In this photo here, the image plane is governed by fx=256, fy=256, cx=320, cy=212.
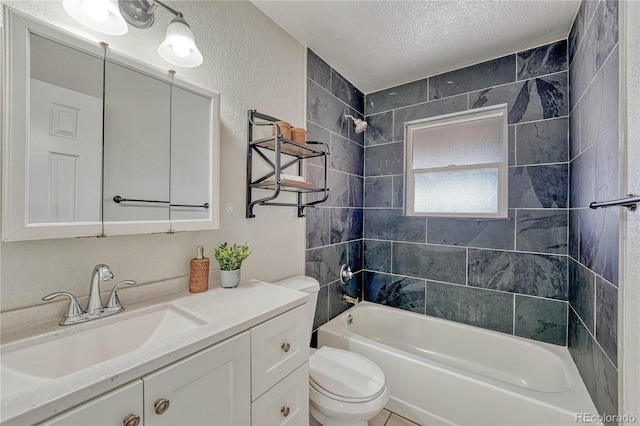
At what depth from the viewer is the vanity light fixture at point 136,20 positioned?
0.86m

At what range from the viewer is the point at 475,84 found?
2.09 metres

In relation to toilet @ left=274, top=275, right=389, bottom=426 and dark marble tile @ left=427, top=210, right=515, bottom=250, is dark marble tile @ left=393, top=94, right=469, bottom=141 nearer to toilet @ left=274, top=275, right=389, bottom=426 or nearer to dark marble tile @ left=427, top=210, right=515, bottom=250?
dark marble tile @ left=427, top=210, right=515, bottom=250

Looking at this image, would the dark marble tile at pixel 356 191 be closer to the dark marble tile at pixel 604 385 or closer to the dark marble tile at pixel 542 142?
the dark marble tile at pixel 542 142

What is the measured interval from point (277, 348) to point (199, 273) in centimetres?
49

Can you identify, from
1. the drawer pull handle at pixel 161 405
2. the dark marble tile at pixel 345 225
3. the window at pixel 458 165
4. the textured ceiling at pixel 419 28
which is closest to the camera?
the drawer pull handle at pixel 161 405

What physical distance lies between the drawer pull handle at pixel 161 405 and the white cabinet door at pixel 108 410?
0.03 m

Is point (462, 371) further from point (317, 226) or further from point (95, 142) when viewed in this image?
point (95, 142)

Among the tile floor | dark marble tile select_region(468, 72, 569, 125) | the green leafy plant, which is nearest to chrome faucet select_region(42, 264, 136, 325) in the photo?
the green leafy plant

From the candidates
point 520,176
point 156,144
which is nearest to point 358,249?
point 520,176

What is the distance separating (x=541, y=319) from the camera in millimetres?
1834

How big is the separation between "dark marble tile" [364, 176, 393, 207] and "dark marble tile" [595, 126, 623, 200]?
1.41 m

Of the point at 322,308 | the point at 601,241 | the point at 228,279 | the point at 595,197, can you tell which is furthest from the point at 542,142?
the point at 228,279

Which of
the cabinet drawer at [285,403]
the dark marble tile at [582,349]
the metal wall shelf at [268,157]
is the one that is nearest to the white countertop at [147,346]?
the cabinet drawer at [285,403]

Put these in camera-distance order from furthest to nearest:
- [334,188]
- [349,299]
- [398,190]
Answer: [398,190] < [349,299] < [334,188]
